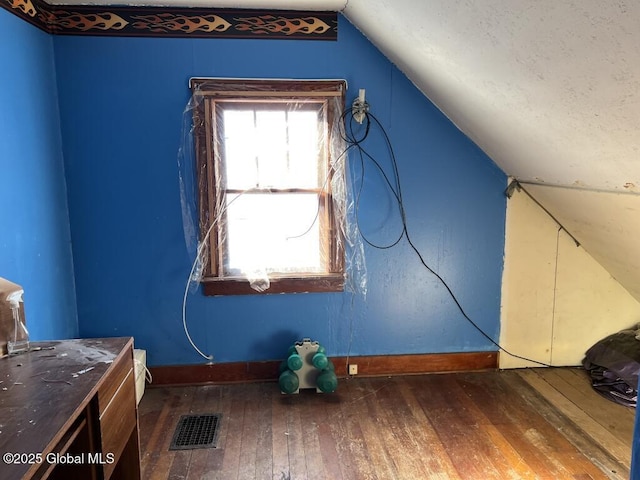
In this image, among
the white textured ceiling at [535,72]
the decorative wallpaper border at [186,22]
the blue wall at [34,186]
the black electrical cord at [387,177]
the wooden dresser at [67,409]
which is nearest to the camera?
the wooden dresser at [67,409]

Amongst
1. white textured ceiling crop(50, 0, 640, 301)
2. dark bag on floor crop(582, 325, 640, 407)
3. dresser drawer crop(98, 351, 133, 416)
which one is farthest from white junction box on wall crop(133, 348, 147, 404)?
dark bag on floor crop(582, 325, 640, 407)

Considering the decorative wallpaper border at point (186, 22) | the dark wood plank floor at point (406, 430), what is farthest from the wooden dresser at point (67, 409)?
the decorative wallpaper border at point (186, 22)

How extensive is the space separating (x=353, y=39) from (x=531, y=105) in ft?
4.11

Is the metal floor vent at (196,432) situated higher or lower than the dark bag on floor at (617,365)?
lower

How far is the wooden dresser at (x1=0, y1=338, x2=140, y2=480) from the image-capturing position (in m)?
1.12

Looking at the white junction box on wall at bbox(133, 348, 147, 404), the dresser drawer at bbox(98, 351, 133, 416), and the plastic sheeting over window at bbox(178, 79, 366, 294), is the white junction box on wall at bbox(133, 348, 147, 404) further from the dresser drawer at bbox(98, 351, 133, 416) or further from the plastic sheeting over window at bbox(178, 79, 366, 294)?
the dresser drawer at bbox(98, 351, 133, 416)

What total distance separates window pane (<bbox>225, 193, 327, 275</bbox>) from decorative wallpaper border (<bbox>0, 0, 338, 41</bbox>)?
92 centimetres

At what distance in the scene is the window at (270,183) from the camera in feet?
9.02

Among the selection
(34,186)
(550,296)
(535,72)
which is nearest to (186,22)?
(34,186)

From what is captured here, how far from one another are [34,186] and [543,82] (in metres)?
2.33

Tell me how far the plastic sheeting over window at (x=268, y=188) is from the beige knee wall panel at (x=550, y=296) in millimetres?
998

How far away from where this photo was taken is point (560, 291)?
3072 mm

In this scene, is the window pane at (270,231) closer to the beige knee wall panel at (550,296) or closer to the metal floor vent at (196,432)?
the metal floor vent at (196,432)

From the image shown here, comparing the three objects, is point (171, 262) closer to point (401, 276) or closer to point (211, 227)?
point (211, 227)
